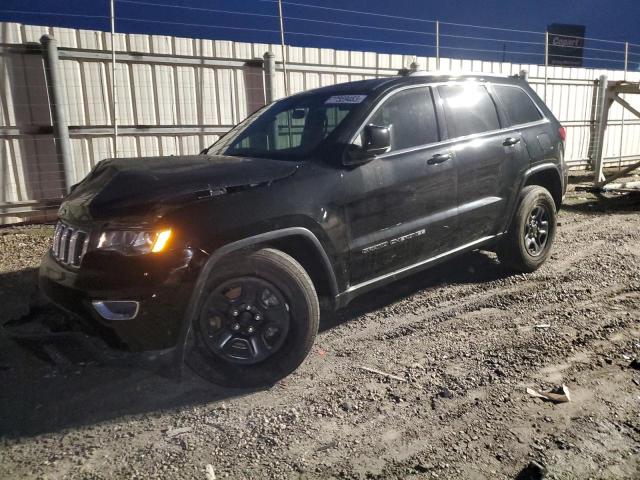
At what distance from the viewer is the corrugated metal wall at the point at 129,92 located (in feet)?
22.2

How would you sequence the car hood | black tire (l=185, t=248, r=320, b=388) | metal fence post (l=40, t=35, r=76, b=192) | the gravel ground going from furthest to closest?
1. metal fence post (l=40, t=35, r=76, b=192)
2. black tire (l=185, t=248, r=320, b=388)
3. the car hood
4. the gravel ground

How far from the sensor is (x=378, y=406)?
279 cm

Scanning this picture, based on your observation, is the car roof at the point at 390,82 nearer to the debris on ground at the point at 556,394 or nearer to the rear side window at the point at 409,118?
the rear side window at the point at 409,118

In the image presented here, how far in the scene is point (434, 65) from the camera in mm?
10758

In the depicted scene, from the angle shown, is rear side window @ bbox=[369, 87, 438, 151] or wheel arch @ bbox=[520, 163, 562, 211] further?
wheel arch @ bbox=[520, 163, 562, 211]

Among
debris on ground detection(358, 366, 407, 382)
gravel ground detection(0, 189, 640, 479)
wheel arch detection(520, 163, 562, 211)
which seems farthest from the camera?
wheel arch detection(520, 163, 562, 211)

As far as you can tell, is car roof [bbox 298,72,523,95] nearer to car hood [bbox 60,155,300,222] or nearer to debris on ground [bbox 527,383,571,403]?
car hood [bbox 60,155,300,222]

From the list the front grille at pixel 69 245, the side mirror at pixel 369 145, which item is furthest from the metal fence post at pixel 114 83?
the side mirror at pixel 369 145

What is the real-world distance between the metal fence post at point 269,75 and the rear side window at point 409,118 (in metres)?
4.86

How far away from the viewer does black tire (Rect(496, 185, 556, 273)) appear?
187 inches

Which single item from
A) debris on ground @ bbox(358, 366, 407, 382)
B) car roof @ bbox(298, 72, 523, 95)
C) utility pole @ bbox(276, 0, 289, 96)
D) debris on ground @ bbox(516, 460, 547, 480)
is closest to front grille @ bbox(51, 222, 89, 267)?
debris on ground @ bbox(358, 366, 407, 382)

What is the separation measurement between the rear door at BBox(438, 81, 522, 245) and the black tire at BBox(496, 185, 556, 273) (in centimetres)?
28

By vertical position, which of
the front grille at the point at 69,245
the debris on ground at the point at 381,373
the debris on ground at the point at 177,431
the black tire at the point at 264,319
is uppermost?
the front grille at the point at 69,245

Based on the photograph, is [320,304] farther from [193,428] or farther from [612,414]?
[612,414]
